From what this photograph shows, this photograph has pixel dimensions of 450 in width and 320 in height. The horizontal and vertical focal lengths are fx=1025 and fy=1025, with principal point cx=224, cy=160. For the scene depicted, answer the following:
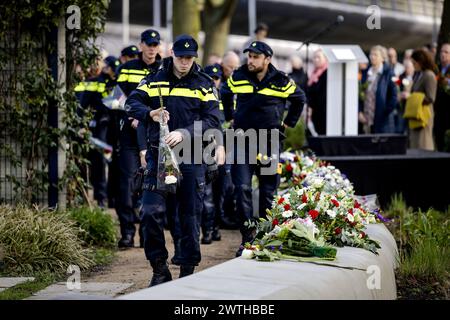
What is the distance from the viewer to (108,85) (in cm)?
1305

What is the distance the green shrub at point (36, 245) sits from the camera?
9.46 metres

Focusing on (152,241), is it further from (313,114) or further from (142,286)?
(313,114)

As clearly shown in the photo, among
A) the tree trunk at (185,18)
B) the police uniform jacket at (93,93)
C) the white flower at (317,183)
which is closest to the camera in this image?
the white flower at (317,183)

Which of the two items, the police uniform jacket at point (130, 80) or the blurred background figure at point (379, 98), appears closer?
the police uniform jacket at point (130, 80)

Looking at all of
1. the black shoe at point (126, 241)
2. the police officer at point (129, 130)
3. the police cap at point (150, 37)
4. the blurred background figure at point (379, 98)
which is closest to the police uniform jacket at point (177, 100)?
the police officer at point (129, 130)

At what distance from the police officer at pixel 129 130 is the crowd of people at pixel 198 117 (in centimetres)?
1

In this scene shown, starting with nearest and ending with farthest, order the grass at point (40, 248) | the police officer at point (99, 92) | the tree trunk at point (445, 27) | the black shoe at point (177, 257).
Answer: the black shoe at point (177, 257) → the grass at point (40, 248) → the police officer at point (99, 92) → the tree trunk at point (445, 27)

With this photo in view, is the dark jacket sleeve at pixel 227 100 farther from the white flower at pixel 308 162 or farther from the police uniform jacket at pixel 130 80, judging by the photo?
the white flower at pixel 308 162

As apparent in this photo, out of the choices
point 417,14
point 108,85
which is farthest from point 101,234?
point 417,14

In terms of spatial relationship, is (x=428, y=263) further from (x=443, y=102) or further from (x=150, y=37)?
(x=443, y=102)

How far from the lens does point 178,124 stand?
28.6ft

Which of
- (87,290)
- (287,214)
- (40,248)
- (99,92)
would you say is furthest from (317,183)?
(99,92)

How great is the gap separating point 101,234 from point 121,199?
1.94 ft

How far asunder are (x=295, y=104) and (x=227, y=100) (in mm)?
748
